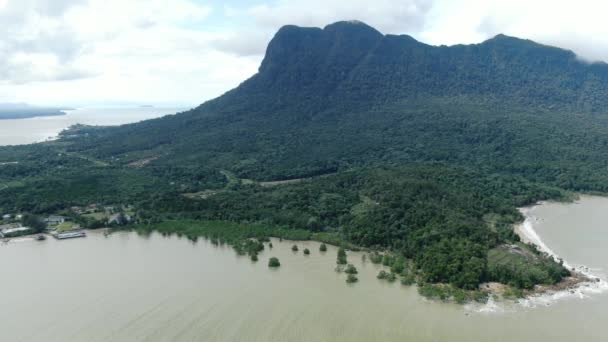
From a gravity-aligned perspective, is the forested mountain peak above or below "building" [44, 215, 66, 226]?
above

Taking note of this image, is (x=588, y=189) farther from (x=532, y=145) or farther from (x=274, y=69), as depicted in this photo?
(x=274, y=69)

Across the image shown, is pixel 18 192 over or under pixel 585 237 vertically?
over

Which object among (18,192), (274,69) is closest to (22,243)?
(18,192)

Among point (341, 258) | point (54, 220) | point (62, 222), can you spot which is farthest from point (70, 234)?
point (341, 258)

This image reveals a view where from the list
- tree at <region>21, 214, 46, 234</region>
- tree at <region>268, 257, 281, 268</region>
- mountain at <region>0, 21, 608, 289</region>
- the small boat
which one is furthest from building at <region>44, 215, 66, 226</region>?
tree at <region>268, 257, 281, 268</region>

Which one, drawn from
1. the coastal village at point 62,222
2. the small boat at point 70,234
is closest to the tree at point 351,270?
the coastal village at point 62,222

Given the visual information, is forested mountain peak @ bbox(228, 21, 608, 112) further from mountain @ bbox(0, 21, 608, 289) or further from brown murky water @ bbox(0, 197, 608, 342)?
brown murky water @ bbox(0, 197, 608, 342)
